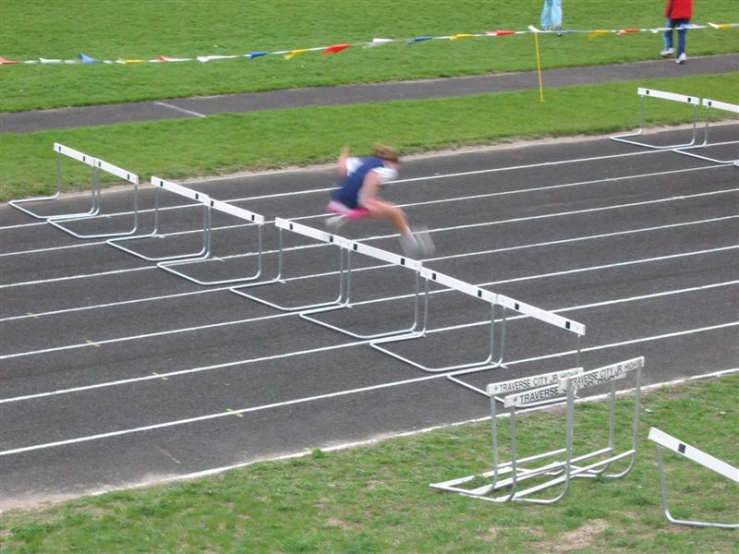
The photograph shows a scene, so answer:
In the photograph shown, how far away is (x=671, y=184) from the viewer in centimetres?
1967

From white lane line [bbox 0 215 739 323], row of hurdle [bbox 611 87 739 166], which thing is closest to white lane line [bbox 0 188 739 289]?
white lane line [bbox 0 215 739 323]

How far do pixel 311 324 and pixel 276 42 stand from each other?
→ 16.0 metres

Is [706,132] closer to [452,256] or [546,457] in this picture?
[452,256]

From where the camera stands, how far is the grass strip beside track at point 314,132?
2002 cm

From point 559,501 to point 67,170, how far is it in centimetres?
1259

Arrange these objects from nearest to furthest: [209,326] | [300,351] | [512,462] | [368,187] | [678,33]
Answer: [512,462]
[368,187]
[300,351]
[209,326]
[678,33]

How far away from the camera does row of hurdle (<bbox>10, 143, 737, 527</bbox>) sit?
9.18 m

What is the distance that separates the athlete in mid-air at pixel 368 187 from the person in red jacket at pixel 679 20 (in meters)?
16.1

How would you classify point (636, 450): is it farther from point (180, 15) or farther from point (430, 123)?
point (180, 15)

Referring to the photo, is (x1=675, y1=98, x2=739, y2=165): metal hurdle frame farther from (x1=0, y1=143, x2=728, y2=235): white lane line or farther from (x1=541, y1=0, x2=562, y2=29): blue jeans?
(x1=541, y1=0, x2=562, y2=29): blue jeans

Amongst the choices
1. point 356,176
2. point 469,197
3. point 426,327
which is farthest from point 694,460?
point 469,197

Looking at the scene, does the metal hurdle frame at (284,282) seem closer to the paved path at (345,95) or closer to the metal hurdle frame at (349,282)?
the metal hurdle frame at (349,282)

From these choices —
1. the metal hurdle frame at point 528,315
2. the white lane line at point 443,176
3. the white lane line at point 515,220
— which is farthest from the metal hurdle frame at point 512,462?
the white lane line at point 443,176

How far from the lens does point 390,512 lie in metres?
8.89
